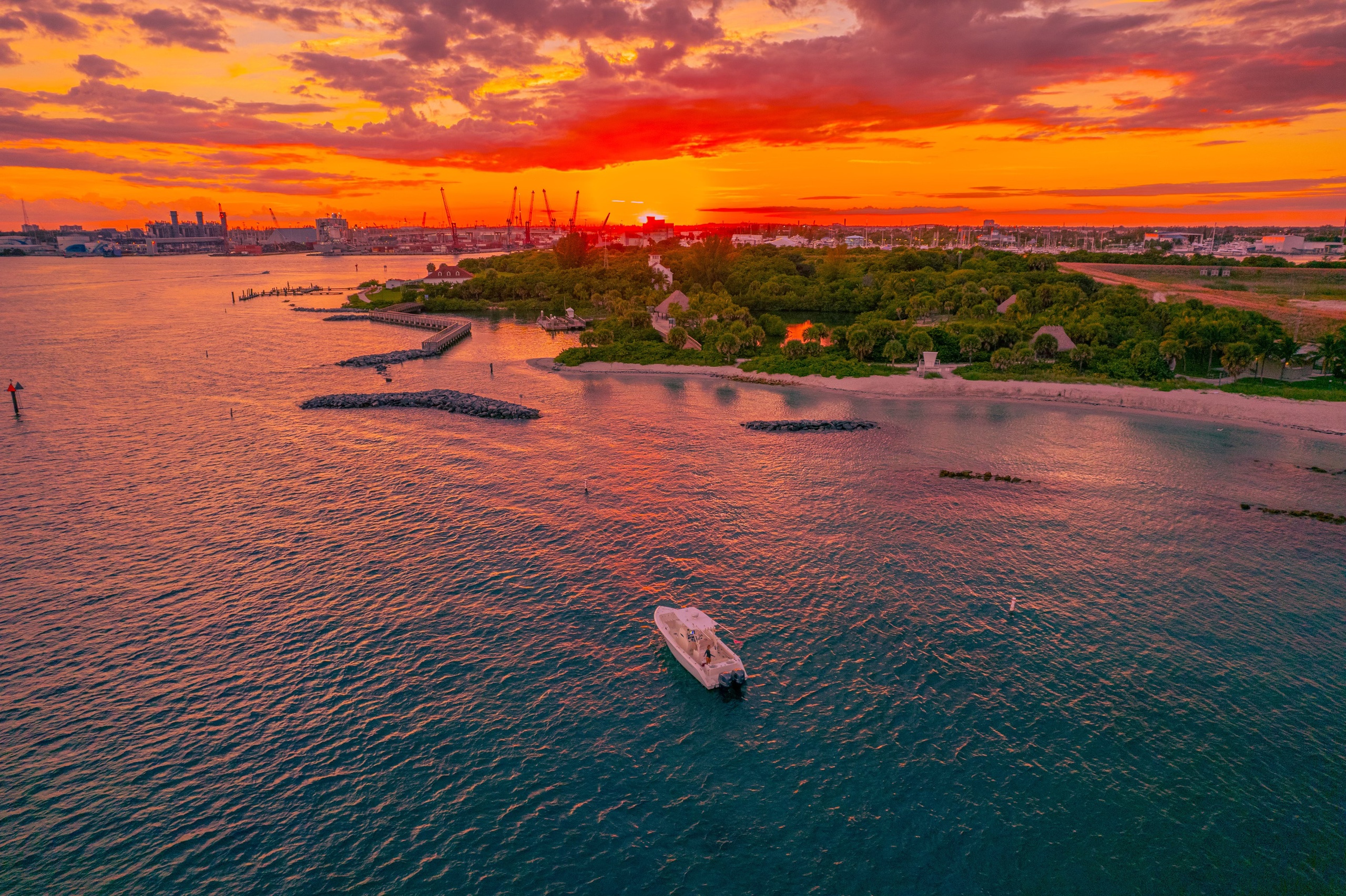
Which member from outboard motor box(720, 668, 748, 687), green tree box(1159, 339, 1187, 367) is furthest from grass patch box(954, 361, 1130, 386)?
outboard motor box(720, 668, 748, 687)

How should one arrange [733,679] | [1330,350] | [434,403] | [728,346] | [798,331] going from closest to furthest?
[733,679] → [1330,350] → [434,403] → [728,346] → [798,331]

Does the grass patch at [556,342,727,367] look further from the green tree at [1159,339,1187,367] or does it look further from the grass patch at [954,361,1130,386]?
the green tree at [1159,339,1187,367]

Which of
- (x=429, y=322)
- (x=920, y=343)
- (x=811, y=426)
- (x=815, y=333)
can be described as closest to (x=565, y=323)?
(x=429, y=322)

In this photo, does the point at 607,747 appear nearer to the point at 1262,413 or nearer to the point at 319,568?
the point at 319,568

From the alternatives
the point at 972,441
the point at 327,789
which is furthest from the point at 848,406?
the point at 327,789

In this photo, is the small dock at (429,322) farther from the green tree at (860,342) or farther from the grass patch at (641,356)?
the green tree at (860,342)

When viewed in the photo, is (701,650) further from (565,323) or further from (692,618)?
(565,323)

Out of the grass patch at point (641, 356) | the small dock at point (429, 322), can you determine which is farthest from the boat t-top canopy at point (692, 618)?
the small dock at point (429, 322)
